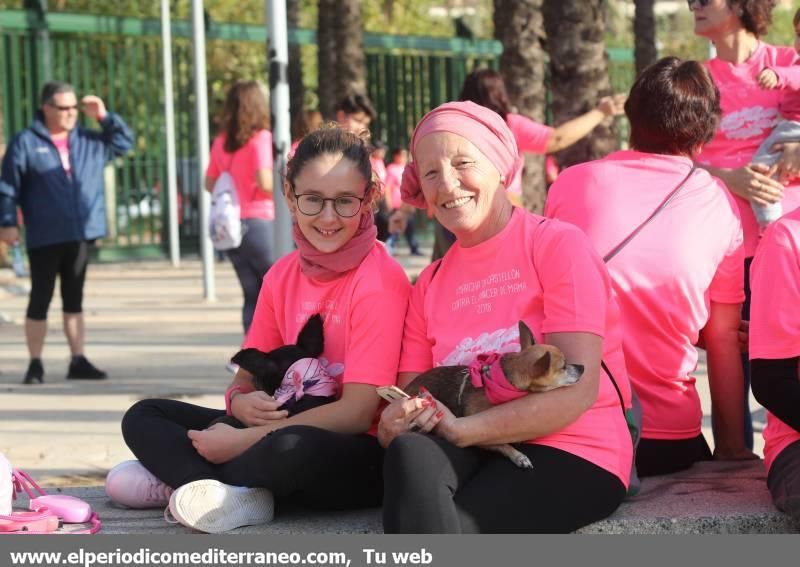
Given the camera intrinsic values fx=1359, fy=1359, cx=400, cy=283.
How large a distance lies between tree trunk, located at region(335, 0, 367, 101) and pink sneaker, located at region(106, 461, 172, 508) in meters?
14.2

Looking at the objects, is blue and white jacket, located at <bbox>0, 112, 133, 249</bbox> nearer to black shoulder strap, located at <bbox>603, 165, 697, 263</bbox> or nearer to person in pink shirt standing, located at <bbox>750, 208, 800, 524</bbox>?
black shoulder strap, located at <bbox>603, 165, 697, 263</bbox>

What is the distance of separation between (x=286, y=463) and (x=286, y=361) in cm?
41

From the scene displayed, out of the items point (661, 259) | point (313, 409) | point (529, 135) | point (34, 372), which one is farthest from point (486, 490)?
point (34, 372)

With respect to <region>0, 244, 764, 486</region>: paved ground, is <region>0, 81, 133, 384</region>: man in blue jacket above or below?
above

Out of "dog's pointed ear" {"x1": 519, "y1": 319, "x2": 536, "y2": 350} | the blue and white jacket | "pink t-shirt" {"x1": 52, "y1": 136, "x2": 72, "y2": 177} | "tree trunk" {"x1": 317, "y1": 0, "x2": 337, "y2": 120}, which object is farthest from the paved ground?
"dog's pointed ear" {"x1": 519, "y1": 319, "x2": 536, "y2": 350}

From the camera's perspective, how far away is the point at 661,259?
4422 millimetres

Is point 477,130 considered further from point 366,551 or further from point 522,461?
point 366,551

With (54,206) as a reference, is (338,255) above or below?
above

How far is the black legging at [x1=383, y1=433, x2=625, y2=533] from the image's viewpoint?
3520 millimetres

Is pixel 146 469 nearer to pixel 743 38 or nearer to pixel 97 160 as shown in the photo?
pixel 743 38

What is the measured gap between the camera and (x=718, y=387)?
4730 mm

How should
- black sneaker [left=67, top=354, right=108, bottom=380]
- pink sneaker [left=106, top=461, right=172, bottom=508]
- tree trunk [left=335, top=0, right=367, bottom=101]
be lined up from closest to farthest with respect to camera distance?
1. pink sneaker [left=106, top=461, right=172, bottom=508]
2. black sneaker [left=67, top=354, right=108, bottom=380]
3. tree trunk [left=335, top=0, right=367, bottom=101]

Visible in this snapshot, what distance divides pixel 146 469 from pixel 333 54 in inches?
617

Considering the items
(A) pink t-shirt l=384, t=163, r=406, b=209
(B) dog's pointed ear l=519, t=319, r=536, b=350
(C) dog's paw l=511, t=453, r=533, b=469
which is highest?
(B) dog's pointed ear l=519, t=319, r=536, b=350
